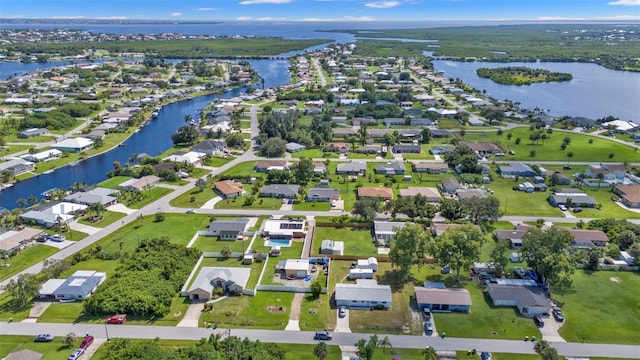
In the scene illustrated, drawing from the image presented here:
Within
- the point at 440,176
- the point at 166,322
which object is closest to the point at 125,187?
the point at 166,322

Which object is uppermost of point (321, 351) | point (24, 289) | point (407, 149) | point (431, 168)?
point (407, 149)

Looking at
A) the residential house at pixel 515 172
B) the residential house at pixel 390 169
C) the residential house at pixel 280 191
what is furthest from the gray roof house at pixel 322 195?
the residential house at pixel 515 172

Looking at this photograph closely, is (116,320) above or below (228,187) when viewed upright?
below

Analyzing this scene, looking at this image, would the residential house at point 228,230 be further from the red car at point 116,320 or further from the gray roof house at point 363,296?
the gray roof house at point 363,296

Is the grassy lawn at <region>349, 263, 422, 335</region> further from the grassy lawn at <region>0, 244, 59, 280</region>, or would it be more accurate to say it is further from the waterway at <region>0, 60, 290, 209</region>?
the waterway at <region>0, 60, 290, 209</region>

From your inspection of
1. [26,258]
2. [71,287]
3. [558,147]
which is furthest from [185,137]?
[558,147]

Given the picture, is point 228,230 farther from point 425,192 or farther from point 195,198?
point 425,192

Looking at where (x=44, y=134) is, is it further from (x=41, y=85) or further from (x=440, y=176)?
(x=440, y=176)
